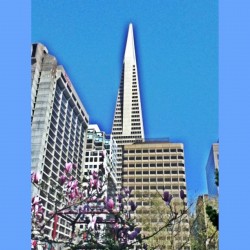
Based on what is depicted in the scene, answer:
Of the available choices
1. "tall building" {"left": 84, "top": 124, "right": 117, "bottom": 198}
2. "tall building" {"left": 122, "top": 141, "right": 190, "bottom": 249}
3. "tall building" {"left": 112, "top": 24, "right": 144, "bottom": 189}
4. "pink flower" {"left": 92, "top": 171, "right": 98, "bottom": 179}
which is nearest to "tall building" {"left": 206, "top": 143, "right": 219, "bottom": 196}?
"tall building" {"left": 122, "top": 141, "right": 190, "bottom": 249}

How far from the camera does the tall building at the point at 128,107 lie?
346 centimetres

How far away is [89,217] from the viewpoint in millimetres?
2666

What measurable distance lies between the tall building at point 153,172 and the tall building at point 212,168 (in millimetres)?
192

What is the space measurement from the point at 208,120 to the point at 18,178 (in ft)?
4.82

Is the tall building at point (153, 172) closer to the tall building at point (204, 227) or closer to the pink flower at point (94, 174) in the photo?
the tall building at point (204, 227)

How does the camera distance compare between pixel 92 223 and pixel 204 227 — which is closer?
pixel 92 223

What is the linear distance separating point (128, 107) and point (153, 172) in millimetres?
562

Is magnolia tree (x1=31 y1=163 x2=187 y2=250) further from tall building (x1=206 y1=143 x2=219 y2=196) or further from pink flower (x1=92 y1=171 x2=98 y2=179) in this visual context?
tall building (x1=206 y1=143 x2=219 y2=196)

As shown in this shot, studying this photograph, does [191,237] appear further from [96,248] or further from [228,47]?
[228,47]

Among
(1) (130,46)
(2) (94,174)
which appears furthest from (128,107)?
(2) (94,174)

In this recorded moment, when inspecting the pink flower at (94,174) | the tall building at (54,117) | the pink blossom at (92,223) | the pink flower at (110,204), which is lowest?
the pink blossom at (92,223)

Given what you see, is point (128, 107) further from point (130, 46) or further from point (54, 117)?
point (54, 117)

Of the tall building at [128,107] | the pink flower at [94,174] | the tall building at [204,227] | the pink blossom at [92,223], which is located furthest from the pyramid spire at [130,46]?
the pink blossom at [92,223]

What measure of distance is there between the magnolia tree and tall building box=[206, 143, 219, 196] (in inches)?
22.3
